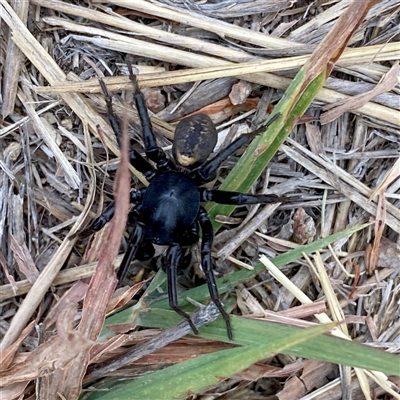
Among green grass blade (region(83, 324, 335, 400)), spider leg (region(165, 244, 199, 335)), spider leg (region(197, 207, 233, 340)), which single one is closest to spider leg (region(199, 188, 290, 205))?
spider leg (region(197, 207, 233, 340))

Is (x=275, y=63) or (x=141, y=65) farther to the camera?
(x=141, y=65)

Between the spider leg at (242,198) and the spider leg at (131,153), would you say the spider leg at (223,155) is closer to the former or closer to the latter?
the spider leg at (242,198)

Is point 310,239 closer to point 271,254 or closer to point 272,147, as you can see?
point 271,254

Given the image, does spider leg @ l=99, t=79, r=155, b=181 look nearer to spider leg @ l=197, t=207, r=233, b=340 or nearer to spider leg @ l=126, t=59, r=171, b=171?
spider leg @ l=126, t=59, r=171, b=171

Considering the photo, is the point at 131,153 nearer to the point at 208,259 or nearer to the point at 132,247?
the point at 132,247

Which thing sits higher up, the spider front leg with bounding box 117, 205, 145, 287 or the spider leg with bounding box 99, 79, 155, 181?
the spider leg with bounding box 99, 79, 155, 181

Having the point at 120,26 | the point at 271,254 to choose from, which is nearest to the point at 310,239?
the point at 271,254

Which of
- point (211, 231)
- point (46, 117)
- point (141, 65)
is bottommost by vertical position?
point (211, 231)
